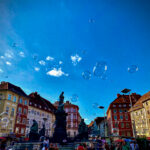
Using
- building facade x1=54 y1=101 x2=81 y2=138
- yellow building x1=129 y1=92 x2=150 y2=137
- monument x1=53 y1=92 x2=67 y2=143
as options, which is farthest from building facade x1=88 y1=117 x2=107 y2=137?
monument x1=53 y1=92 x2=67 y2=143

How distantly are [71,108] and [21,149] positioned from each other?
52768 mm

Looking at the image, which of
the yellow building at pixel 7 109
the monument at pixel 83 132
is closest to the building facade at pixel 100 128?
the monument at pixel 83 132

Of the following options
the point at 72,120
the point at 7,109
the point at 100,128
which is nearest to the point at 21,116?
the point at 7,109

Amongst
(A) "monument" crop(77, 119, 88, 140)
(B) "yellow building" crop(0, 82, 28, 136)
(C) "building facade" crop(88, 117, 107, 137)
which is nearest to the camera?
(A) "monument" crop(77, 119, 88, 140)

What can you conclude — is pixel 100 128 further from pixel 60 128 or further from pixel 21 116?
pixel 60 128

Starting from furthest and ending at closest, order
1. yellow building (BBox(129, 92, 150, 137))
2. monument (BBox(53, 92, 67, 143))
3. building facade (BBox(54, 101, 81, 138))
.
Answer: building facade (BBox(54, 101, 81, 138)) → yellow building (BBox(129, 92, 150, 137)) → monument (BBox(53, 92, 67, 143))

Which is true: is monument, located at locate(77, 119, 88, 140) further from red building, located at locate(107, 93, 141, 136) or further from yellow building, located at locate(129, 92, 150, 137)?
red building, located at locate(107, 93, 141, 136)

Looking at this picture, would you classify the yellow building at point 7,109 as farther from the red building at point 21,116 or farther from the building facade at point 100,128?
the building facade at point 100,128

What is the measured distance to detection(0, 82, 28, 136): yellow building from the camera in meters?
32.2

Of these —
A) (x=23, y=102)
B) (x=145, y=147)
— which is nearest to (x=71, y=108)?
(x=23, y=102)

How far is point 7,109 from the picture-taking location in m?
34.4

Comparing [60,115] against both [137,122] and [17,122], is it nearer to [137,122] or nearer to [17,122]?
[17,122]

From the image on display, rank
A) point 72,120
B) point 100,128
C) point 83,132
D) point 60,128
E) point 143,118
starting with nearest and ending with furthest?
point 60,128, point 83,132, point 143,118, point 72,120, point 100,128

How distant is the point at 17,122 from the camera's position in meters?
37.2
